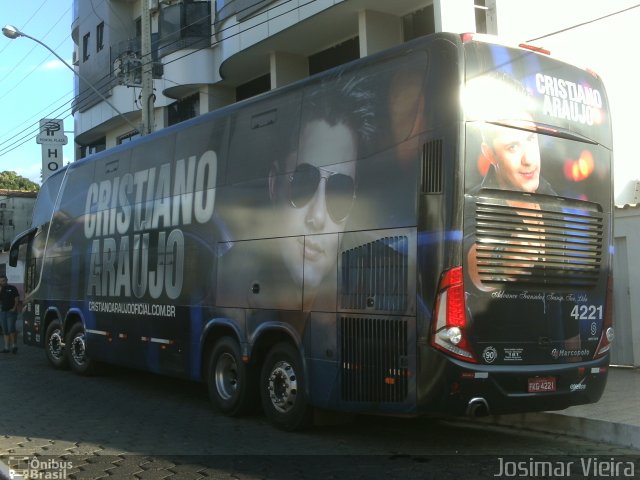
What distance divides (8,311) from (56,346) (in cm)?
354

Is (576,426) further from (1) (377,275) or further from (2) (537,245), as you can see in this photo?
(1) (377,275)

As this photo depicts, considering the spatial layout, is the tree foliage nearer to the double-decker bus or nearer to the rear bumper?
the double-decker bus

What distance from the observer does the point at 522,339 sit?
648 cm

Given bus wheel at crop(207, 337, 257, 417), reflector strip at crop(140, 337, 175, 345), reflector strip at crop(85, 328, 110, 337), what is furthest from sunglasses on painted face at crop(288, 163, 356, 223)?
reflector strip at crop(85, 328, 110, 337)

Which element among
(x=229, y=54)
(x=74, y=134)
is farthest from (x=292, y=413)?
(x=74, y=134)

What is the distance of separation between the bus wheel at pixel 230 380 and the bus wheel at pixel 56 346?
5295 millimetres

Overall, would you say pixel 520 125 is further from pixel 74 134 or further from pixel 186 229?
pixel 74 134

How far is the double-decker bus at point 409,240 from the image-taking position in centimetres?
619

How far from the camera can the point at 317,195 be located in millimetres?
7406

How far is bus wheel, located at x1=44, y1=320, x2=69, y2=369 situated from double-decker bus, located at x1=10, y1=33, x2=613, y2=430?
484cm

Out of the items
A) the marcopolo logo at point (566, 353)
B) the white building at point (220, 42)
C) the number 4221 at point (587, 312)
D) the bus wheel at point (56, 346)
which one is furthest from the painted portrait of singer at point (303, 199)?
the white building at point (220, 42)

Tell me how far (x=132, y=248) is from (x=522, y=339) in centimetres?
638

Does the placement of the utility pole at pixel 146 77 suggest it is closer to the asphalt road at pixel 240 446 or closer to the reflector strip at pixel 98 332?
the reflector strip at pixel 98 332

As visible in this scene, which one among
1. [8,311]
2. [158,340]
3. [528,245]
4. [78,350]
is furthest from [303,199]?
[8,311]
